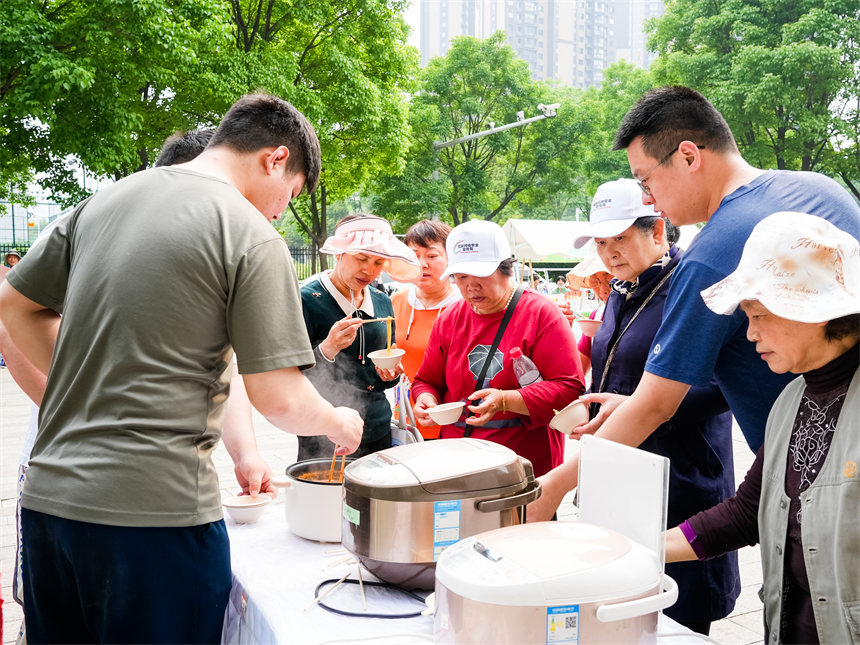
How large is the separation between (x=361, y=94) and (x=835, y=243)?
12.9 meters

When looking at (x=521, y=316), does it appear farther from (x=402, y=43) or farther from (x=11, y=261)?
(x=402, y=43)

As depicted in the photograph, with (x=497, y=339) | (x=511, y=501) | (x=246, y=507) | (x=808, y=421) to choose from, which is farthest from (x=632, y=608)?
(x=497, y=339)

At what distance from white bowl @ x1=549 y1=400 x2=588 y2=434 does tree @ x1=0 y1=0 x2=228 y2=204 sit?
27.8ft

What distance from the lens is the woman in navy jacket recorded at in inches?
80.9

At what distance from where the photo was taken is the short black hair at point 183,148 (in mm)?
2441

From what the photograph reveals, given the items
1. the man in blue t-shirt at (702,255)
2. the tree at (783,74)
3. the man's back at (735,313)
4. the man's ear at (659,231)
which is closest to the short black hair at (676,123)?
the man in blue t-shirt at (702,255)

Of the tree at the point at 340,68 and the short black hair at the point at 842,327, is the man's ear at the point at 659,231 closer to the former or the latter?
the short black hair at the point at 842,327

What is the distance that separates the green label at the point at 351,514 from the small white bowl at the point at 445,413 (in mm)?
728

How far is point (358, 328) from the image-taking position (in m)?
3.05

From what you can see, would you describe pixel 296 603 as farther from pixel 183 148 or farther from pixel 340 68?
pixel 340 68

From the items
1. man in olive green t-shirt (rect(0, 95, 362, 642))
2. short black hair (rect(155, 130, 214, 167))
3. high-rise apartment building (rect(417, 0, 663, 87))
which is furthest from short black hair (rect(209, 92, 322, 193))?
high-rise apartment building (rect(417, 0, 663, 87))

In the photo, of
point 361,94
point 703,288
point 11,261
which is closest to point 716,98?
point 361,94

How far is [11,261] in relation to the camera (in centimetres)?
1172

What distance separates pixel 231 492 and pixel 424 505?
12.6 ft
